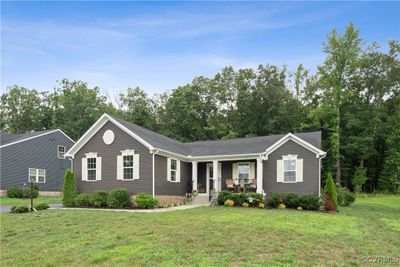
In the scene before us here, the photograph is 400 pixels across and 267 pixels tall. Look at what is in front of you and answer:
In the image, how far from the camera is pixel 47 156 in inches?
1284

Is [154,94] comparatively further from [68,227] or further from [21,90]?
[68,227]

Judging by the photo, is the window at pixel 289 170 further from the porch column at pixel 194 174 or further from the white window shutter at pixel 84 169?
the white window shutter at pixel 84 169

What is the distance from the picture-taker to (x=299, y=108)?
132 feet

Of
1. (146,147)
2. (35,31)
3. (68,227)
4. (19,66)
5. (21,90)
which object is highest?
(21,90)

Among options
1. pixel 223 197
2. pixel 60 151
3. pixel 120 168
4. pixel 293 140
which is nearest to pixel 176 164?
pixel 120 168

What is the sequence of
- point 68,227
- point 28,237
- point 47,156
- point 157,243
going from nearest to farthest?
point 157,243, point 28,237, point 68,227, point 47,156

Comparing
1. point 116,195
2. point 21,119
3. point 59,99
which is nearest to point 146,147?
point 116,195

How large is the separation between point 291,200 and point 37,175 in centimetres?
2300

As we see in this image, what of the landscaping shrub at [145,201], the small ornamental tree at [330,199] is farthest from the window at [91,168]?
the small ornamental tree at [330,199]

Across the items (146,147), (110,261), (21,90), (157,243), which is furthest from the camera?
(21,90)

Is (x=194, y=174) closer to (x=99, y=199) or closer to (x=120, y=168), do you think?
(x=120, y=168)

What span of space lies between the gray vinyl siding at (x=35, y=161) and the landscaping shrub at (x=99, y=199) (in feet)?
46.3

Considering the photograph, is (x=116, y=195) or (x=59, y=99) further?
(x=59, y=99)

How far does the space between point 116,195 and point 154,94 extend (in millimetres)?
31510
